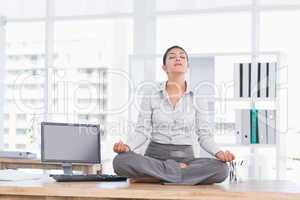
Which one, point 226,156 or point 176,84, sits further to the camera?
point 176,84

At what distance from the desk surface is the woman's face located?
2.25 feet

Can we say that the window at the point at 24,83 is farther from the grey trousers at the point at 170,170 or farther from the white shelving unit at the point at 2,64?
the grey trousers at the point at 170,170

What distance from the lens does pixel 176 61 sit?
8.73 ft

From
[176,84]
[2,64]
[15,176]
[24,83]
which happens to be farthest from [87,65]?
[15,176]

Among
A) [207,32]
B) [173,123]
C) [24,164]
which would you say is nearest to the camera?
[173,123]

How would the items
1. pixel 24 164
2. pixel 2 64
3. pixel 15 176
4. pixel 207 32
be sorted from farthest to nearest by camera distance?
pixel 2 64 < pixel 207 32 < pixel 24 164 < pixel 15 176

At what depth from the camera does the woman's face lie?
2654 millimetres

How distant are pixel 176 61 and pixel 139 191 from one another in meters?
0.84

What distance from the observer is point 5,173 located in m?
2.52

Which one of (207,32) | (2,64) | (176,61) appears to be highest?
(207,32)

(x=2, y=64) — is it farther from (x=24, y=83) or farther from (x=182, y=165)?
(x=182, y=165)

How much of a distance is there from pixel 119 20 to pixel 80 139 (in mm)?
3788

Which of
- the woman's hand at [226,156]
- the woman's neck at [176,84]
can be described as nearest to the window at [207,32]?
the woman's neck at [176,84]

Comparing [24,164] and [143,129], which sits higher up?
[143,129]
